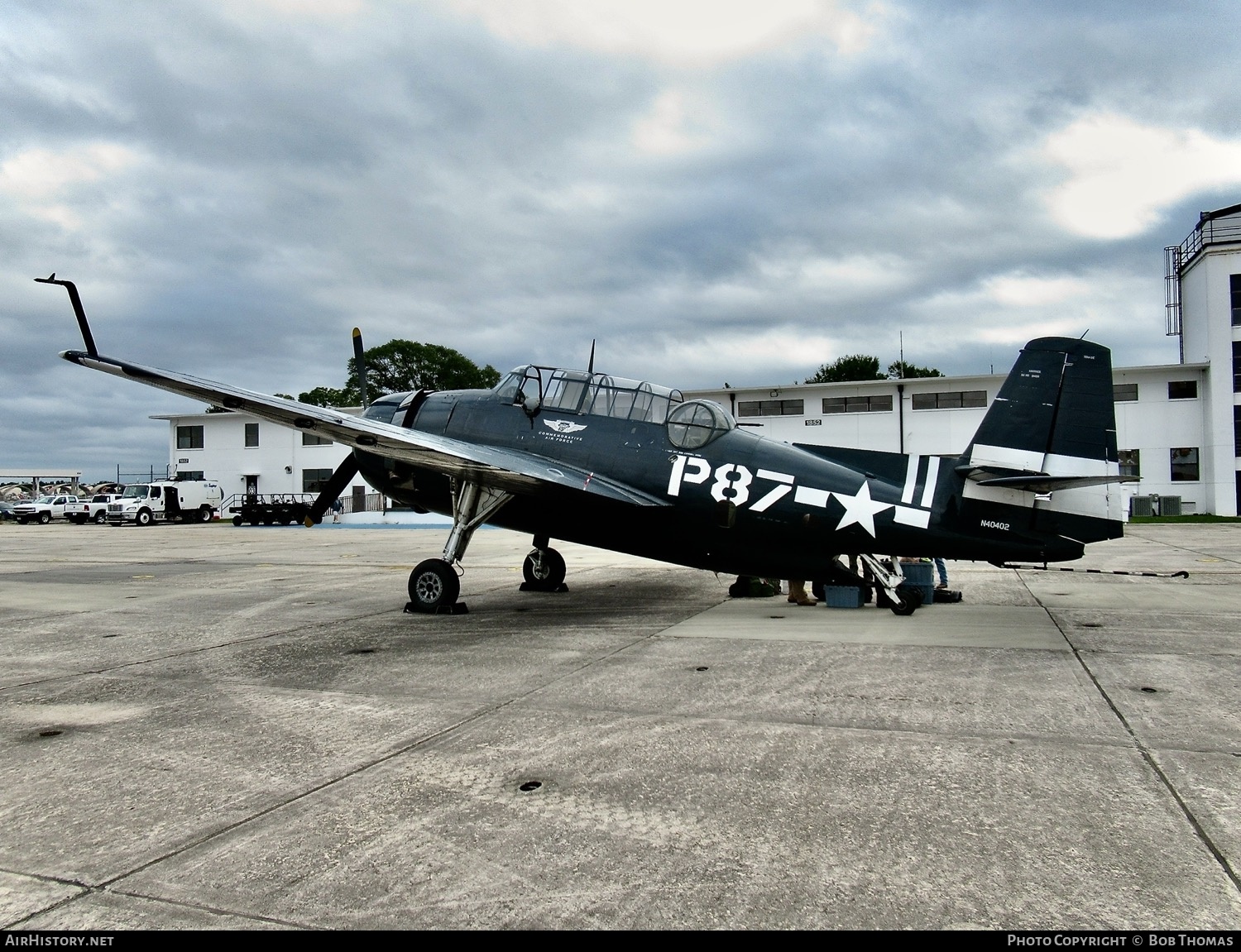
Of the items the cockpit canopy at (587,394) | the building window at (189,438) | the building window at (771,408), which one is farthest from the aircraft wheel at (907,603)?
the building window at (189,438)

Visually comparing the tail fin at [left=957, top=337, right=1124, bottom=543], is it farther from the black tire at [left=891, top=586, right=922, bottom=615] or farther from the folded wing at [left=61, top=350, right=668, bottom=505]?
the folded wing at [left=61, top=350, right=668, bottom=505]

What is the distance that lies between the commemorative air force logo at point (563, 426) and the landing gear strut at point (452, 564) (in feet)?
3.99

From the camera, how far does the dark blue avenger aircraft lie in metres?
8.94

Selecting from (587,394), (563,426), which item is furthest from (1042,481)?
(563,426)

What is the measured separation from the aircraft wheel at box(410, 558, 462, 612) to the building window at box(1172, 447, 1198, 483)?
41.1 metres

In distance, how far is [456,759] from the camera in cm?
448

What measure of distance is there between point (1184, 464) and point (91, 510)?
62756 millimetres

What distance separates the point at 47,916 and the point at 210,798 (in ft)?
3.87

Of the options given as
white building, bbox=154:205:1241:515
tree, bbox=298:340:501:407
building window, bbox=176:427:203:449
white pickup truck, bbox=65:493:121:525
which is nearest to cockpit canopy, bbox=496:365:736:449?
white building, bbox=154:205:1241:515

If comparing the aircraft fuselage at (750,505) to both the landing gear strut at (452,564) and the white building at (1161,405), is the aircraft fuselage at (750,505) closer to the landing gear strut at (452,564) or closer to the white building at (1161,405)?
the landing gear strut at (452,564)

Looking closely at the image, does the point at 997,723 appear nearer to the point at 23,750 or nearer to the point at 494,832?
the point at 494,832

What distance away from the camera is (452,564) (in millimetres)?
10508

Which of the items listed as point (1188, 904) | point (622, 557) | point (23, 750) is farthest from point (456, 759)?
point (622, 557)

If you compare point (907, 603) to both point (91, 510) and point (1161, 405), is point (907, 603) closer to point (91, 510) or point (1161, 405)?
point (1161, 405)
